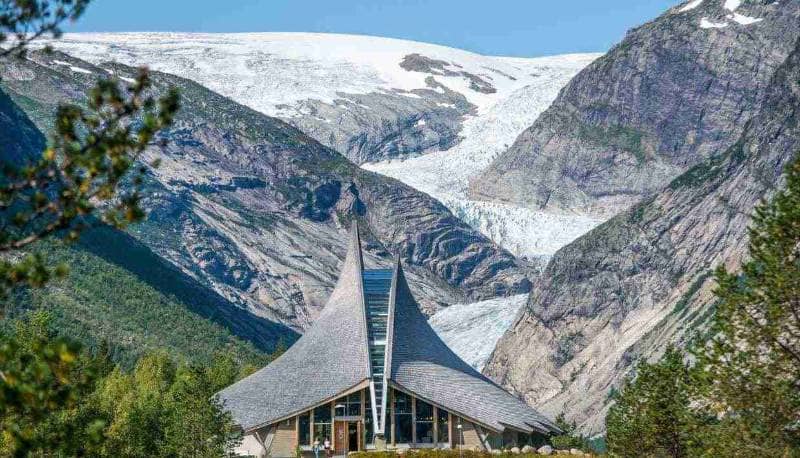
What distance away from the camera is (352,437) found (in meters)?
76.2

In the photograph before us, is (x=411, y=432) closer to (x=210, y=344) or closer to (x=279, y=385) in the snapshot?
(x=279, y=385)

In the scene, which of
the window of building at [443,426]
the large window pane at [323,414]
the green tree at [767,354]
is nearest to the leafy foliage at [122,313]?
the large window pane at [323,414]

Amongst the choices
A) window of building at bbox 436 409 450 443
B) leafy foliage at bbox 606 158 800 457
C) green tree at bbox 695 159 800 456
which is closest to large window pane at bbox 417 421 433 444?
window of building at bbox 436 409 450 443

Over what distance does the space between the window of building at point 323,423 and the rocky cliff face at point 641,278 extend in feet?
237

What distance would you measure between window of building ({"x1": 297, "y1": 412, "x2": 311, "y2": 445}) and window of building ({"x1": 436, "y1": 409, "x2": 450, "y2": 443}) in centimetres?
733

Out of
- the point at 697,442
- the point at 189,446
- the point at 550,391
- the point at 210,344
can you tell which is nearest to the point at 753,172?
the point at 550,391

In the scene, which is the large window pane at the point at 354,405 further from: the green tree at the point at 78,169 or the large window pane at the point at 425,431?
the green tree at the point at 78,169

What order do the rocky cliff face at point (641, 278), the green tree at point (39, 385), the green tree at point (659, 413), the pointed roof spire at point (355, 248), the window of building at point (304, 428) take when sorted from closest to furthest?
the green tree at point (39, 385)
the green tree at point (659, 413)
the window of building at point (304, 428)
the pointed roof spire at point (355, 248)
the rocky cliff face at point (641, 278)

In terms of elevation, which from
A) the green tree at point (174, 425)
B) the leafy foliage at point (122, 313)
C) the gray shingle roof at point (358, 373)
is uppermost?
the leafy foliage at point (122, 313)

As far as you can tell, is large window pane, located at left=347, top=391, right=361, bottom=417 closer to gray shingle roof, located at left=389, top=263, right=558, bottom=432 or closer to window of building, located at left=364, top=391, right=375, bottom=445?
window of building, located at left=364, top=391, right=375, bottom=445

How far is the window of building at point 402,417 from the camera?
76375 mm

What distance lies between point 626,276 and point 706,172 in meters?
17.9

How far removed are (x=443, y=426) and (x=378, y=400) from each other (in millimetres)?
4010

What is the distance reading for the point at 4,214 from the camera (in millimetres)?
16672
